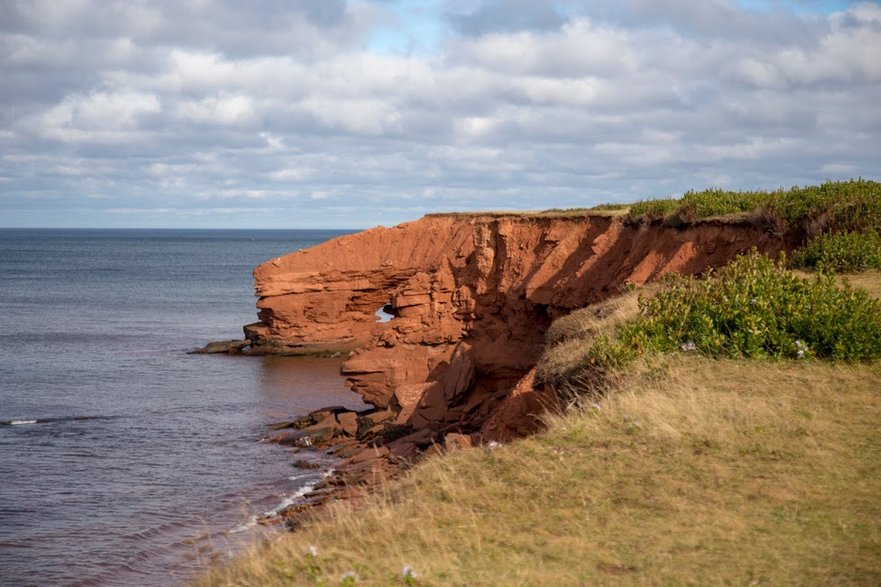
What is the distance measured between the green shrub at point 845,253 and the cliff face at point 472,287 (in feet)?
9.11

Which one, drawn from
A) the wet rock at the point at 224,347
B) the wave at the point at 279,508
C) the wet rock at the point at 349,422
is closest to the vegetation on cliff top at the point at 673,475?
the wave at the point at 279,508

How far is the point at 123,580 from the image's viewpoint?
1546 cm

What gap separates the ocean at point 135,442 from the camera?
17.0 meters

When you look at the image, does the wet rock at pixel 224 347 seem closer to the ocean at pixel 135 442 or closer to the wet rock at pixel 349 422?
the ocean at pixel 135 442

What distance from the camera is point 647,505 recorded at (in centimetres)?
820

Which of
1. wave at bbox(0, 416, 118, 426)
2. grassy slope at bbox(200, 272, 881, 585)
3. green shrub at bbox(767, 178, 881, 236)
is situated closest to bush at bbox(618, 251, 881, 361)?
grassy slope at bbox(200, 272, 881, 585)

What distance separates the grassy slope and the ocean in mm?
2850

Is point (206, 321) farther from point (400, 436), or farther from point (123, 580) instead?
point (123, 580)

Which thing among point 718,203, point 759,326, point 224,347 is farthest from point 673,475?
point 224,347

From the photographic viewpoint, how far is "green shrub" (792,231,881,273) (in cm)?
1759

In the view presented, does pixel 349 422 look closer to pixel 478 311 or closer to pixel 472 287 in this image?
pixel 478 311

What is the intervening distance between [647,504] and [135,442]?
69.4 feet

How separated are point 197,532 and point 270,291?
26.7 meters

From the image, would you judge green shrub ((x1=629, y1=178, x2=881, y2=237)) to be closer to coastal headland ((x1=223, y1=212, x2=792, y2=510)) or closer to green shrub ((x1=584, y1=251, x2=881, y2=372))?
coastal headland ((x1=223, y1=212, x2=792, y2=510))
